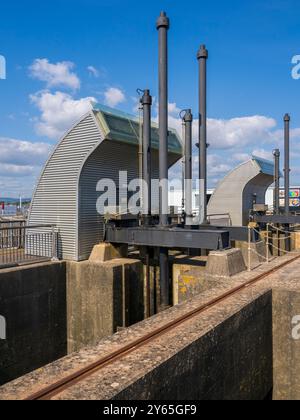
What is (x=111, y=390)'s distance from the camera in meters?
4.03

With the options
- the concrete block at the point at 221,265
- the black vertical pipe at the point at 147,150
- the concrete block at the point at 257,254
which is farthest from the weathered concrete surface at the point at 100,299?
the concrete block at the point at 257,254

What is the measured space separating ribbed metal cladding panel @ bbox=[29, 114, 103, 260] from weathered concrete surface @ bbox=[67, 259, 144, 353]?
3.37 feet

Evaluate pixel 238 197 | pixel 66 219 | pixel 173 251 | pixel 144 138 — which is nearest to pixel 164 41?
pixel 144 138

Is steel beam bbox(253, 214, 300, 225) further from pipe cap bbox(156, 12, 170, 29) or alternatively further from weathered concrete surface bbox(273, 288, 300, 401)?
pipe cap bbox(156, 12, 170, 29)

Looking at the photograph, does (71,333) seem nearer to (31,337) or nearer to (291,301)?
(31,337)

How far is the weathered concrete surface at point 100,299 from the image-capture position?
Result: 1204cm

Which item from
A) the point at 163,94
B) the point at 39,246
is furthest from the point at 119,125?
the point at 39,246

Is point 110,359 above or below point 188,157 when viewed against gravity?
below

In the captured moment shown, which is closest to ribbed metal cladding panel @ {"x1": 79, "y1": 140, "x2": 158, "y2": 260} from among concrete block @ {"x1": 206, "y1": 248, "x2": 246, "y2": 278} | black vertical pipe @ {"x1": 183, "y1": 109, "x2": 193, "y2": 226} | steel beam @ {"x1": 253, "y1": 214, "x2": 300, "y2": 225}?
black vertical pipe @ {"x1": 183, "y1": 109, "x2": 193, "y2": 226}

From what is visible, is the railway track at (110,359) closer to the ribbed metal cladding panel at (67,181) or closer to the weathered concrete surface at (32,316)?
the weathered concrete surface at (32,316)

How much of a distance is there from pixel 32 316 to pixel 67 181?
4.94 meters

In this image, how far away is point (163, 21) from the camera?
1151 cm

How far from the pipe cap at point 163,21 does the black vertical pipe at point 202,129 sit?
451cm

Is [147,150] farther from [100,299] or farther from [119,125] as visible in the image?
[100,299]
